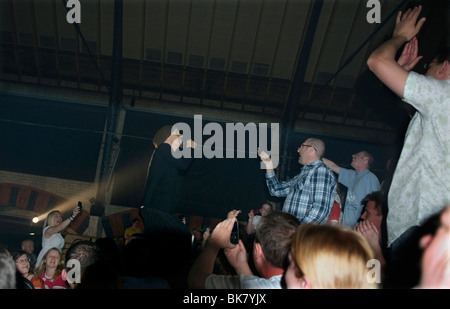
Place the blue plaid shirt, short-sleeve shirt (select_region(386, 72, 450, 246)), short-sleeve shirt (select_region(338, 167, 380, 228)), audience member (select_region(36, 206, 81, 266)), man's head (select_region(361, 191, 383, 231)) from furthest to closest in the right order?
audience member (select_region(36, 206, 81, 266)) → short-sleeve shirt (select_region(338, 167, 380, 228)) → the blue plaid shirt → man's head (select_region(361, 191, 383, 231)) → short-sleeve shirt (select_region(386, 72, 450, 246))

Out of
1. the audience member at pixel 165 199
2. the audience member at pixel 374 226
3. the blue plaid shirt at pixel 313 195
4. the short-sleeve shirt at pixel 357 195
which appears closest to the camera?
the audience member at pixel 165 199

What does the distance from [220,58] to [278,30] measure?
1648mm

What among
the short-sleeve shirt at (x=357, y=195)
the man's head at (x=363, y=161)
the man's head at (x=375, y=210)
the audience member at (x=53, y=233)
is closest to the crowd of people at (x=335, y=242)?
the man's head at (x=375, y=210)

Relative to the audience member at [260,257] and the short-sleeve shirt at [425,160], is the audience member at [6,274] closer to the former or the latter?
the audience member at [260,257]

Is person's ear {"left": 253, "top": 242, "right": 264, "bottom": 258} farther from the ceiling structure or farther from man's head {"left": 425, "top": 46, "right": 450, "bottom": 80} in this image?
the ceiling structure

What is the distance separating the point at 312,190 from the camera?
306 cm

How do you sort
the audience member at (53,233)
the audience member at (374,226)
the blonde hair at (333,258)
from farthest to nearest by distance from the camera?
1. the audience member at (53,233)
2. the audience member at (374,226)
3. the blonde hair at (333,258)

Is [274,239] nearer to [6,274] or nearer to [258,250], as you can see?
[258,250]

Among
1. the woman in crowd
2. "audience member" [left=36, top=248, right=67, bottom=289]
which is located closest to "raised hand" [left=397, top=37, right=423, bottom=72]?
the woman in crowd

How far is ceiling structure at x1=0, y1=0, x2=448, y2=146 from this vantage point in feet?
23.9

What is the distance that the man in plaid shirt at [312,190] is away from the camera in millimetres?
2911

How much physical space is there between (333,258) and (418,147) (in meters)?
1.05

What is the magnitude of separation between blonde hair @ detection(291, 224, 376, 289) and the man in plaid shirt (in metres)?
1.78
